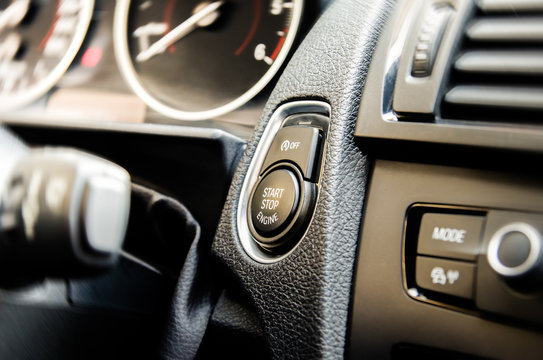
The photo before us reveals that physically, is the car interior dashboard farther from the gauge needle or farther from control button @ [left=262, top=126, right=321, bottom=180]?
the gauge needle

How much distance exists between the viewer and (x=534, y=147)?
38cm

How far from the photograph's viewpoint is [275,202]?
48 centimetres

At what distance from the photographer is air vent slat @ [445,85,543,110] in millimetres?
388

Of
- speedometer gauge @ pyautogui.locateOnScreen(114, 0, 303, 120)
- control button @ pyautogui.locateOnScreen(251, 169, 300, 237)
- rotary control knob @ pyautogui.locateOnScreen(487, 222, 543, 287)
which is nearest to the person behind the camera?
rotary control knob @ pyautogui.locateOnScreen(487, 222, 543, 287)

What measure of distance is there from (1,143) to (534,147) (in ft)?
1.30

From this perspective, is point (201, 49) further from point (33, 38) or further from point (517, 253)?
point (517, 253)

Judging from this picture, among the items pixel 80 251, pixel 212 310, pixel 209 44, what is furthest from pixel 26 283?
pixel 209 44

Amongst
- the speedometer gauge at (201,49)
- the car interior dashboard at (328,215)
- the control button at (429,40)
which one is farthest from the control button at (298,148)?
the speedometer gauge at (201,49)

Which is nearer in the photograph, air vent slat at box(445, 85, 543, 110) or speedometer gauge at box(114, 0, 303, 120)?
air vent slat at box(445, 85, 543, 110)

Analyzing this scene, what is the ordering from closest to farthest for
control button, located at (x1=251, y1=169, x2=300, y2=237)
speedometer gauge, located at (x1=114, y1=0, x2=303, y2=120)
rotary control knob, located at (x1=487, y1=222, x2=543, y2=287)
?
rotary control knob, located at (x1=487, y1=222, x2=543, y2=287)
control button, located at (x1=251, y1=169, x2=300, y2=237)
speedometer gauge, located at (x1=114, y1=0, x2=303, y2=120)

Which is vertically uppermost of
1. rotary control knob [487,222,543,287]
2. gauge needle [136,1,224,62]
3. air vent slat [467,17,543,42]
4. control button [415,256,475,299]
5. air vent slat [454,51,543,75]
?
gauge needle [136,1,224,62]

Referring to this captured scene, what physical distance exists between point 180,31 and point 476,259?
0.67 meters

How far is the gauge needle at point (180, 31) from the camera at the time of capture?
884mm

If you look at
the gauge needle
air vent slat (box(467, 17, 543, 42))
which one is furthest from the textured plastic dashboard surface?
the gauge needle
